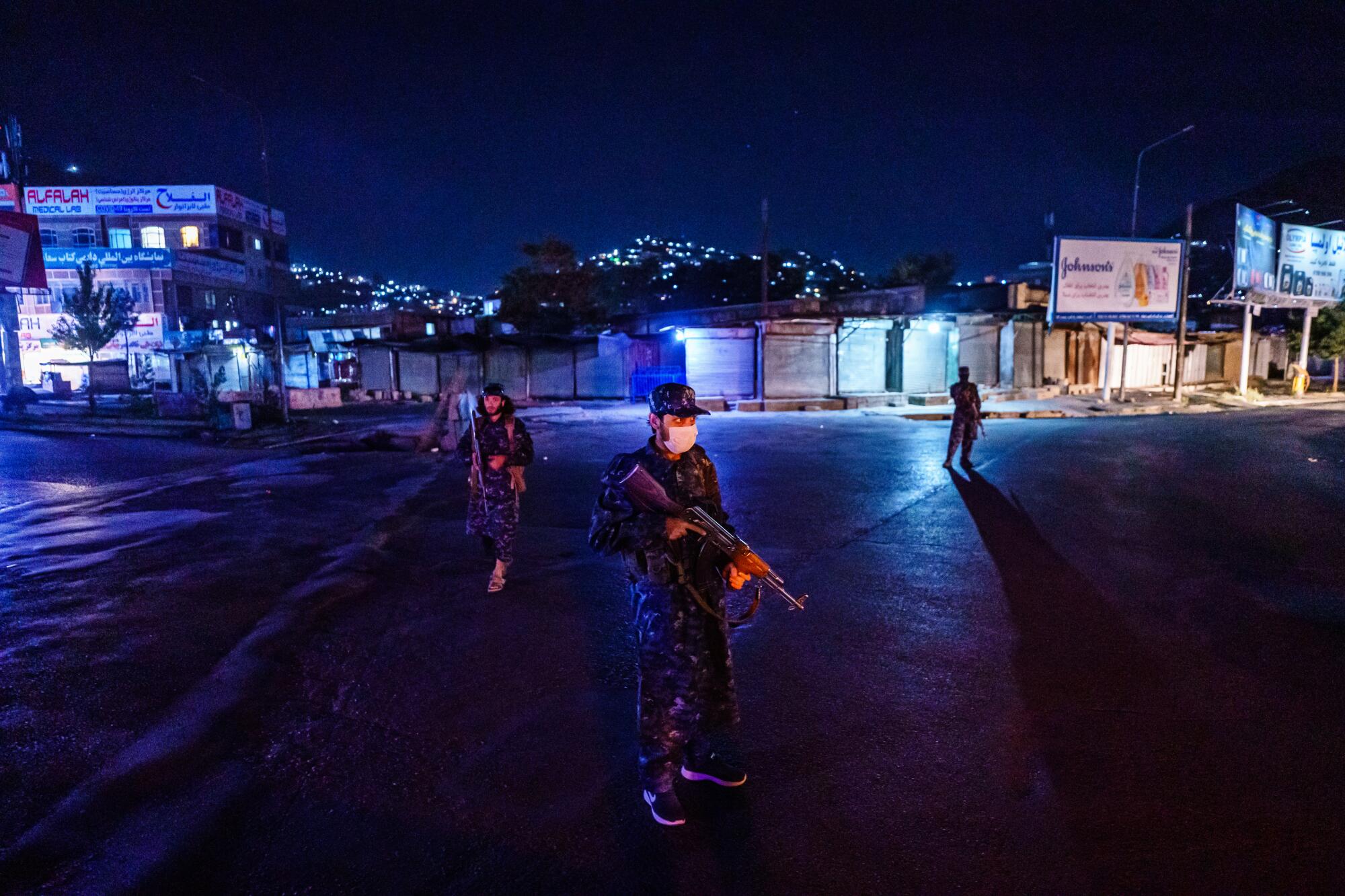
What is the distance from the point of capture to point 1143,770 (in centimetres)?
354

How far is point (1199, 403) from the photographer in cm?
2648

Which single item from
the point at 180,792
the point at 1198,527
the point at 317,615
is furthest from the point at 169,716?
the point at 1198,527

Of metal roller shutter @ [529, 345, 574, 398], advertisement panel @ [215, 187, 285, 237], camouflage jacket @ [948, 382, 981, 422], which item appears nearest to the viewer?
camouflage jacket @ [948, 382, 981, 422]

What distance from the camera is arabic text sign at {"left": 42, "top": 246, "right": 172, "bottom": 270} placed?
4388cm

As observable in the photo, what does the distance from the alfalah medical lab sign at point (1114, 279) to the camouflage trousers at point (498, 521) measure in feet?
81.8

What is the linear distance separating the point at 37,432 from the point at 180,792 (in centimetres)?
2215

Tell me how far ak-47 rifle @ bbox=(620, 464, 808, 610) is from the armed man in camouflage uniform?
3172 millimetres

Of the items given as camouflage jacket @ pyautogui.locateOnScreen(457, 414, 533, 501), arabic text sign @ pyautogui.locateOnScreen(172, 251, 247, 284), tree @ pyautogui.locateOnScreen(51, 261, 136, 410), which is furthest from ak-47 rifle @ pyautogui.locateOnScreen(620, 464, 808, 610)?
arabic text sign @ pyautogui.locateOnScreen(172, 251, 247, 284)

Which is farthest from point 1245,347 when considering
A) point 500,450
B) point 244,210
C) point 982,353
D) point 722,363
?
point 244,210

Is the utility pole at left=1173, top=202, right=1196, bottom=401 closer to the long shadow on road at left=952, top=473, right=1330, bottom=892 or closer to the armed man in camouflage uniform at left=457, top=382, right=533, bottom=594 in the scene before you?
the long shadow on road at left=952, top=473, right=1330, bottom=892

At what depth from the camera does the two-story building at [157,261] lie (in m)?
44.0

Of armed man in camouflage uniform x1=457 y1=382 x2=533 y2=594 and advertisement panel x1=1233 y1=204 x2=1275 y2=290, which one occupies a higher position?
advertisement panel x1=1233 y1=204 x2=1275 y2=290

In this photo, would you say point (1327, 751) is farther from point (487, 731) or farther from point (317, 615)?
point (317, 615)

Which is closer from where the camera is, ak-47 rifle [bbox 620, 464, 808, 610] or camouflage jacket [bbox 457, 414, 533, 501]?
ak-47 rifle [bbox 620, 464, 808, 610]
